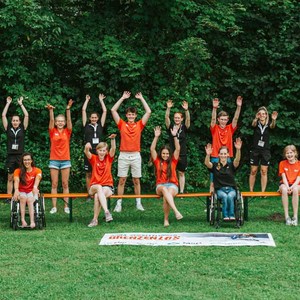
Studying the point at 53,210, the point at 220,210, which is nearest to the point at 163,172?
the point at 220,210

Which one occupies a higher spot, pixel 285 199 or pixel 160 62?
pixel 160 62

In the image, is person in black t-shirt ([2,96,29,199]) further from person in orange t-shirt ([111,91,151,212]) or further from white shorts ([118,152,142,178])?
white shorts ([118,152,142,178])

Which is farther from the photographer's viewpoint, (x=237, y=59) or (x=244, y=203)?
(x=237, y=59)

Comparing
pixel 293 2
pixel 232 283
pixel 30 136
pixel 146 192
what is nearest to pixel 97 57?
pixel 30 136

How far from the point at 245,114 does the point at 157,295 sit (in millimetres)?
9229

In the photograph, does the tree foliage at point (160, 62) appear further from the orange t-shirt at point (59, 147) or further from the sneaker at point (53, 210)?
the orange t-shirt at point (59, 147)

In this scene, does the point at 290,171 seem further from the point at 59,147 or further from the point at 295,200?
the point at 59,147

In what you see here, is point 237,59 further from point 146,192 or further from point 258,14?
point 146,192

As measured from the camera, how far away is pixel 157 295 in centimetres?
624

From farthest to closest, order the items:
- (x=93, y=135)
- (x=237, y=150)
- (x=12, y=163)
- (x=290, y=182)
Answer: (x=12, y=163), (x=93, y=135), (x=290, y=182), (x=237, y=150)

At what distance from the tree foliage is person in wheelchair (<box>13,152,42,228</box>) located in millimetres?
3391

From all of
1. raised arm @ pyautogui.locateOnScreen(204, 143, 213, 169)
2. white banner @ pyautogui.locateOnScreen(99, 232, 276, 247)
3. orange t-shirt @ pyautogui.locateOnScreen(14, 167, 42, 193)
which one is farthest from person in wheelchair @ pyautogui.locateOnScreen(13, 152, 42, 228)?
raised arm @ pyautogui.locateOnScreen(204, 143, 213, 169)

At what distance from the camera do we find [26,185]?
33.3 ft

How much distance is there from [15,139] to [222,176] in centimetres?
397
